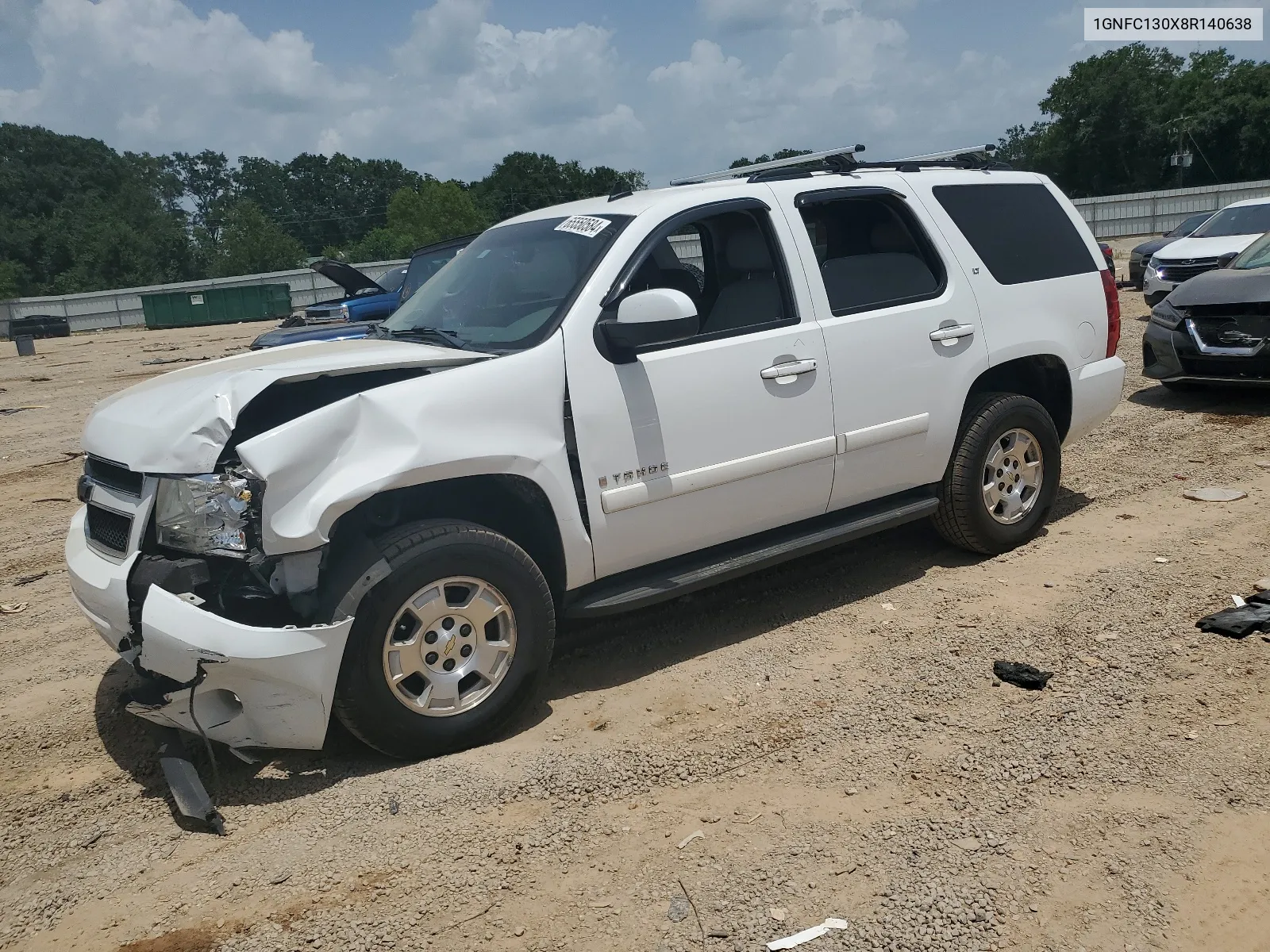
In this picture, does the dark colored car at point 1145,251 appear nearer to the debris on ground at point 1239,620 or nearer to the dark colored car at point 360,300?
the dark colored car at point 360,300

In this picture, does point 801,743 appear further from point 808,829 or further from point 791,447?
point 791,447

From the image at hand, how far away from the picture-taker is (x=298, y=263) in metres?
70.4

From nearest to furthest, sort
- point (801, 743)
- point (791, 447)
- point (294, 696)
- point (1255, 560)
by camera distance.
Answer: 1. point (294, 696)
2. point (801, 743)
3. point (791, 447)
4. point (1255, 560)

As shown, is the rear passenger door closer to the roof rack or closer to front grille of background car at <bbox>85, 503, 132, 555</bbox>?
the roof rack

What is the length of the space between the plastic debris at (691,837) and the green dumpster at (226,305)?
41.1 metres

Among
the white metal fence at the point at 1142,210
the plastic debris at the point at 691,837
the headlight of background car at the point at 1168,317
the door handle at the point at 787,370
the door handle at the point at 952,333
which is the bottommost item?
the plastic debris at the point at 691,837

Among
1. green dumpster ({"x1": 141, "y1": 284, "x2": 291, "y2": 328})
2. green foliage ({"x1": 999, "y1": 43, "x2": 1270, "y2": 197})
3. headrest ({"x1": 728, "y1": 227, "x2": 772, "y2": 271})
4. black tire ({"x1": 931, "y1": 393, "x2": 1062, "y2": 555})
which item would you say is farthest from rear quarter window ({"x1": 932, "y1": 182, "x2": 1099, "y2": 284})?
green foliage ({"x1": 999, "y1": 43, "x2": 1270, "y2": 197})

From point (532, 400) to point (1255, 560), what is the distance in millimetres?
3931

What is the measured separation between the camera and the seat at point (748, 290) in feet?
14.8

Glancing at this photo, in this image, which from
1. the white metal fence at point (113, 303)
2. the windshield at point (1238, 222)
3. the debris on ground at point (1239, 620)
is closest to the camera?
the debris on ground at point (1239, 620)

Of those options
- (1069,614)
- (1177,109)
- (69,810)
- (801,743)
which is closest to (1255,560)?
(1069,614)

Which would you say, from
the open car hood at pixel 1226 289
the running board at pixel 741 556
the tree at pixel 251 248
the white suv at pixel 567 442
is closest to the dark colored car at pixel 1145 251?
the open car hood at pixel 1226 289

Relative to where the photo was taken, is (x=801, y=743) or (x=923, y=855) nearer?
(x=923, y=855)

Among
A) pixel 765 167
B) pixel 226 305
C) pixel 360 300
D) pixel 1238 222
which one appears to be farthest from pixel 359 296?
pixel 226 305
